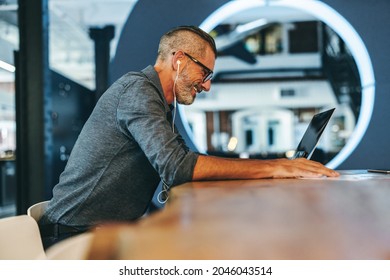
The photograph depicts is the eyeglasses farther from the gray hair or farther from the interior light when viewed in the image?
the interior light

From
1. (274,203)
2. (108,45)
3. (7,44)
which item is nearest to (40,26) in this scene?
(7,44)

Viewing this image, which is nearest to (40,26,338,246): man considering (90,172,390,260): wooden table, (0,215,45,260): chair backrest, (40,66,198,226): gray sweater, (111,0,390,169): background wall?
(40,66,198,226): gray sweater

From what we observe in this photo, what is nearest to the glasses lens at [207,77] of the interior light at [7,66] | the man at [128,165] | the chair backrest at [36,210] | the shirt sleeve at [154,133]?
the man at [128,165]

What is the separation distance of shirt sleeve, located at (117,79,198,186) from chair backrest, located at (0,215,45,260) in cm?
37

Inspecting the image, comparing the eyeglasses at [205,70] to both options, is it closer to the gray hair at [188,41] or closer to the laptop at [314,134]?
the gray hair at [188,41]

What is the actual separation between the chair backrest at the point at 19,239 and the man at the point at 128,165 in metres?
0.25

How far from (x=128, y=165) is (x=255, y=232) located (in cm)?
92

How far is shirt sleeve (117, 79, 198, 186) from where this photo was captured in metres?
1.21

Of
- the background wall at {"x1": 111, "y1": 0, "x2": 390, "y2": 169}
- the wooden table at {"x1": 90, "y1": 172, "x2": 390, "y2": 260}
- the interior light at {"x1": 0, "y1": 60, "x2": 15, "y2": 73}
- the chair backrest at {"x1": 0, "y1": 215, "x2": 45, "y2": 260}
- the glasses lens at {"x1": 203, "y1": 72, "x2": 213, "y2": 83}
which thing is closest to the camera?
the wooden table at {"x1": 90, "y1": 172, "x2": 390, "y2": 260}

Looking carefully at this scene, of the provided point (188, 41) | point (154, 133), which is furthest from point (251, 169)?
point (188, 41)

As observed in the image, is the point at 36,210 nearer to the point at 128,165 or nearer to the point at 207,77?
the point at 128,165

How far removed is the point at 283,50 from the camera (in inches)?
468

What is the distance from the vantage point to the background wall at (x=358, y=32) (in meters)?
2.51

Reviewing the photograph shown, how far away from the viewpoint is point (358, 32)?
2535mm
